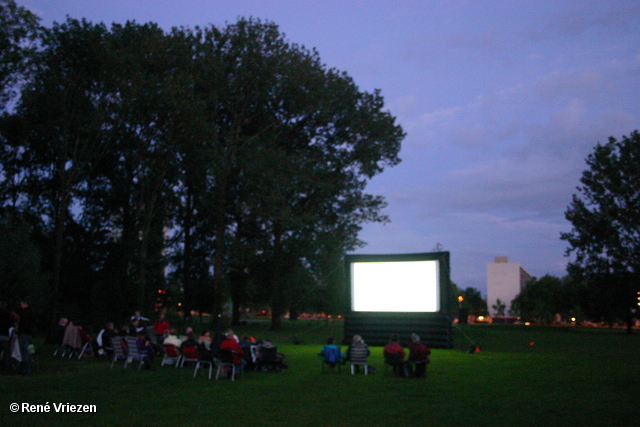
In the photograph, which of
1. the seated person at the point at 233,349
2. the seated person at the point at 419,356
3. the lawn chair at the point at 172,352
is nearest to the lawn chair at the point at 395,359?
the seated person at the point at 419,356

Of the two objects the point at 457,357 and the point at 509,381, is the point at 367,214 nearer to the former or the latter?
the point at 457,357

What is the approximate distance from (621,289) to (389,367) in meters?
35.5

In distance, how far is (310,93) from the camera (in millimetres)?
30812

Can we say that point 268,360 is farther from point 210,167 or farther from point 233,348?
point 210,167

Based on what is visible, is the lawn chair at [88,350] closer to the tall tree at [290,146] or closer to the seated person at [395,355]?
the seated person at [395,355]

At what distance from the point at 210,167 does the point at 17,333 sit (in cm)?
1844

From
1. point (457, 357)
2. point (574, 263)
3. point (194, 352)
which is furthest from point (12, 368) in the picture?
point (574, 263)

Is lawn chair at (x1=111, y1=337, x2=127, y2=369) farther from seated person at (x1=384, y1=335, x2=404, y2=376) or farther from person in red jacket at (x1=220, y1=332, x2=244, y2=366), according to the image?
seated person at (x1=384, y1=335, x2=404, y2=376)

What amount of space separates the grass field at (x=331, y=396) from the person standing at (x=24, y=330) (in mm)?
374

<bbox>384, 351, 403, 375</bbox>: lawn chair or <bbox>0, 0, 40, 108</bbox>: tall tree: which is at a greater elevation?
<bbox>0, 0, 40, 108</bbox>: tall tree

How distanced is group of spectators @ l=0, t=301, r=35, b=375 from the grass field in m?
0.46

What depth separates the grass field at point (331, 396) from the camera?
7.38 meters

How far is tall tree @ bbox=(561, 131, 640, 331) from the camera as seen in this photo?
41875 mm

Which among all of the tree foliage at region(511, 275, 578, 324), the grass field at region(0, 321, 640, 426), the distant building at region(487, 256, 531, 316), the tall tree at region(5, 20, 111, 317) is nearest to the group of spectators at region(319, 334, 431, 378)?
the grass field at region(0, 321, 640, 426)
